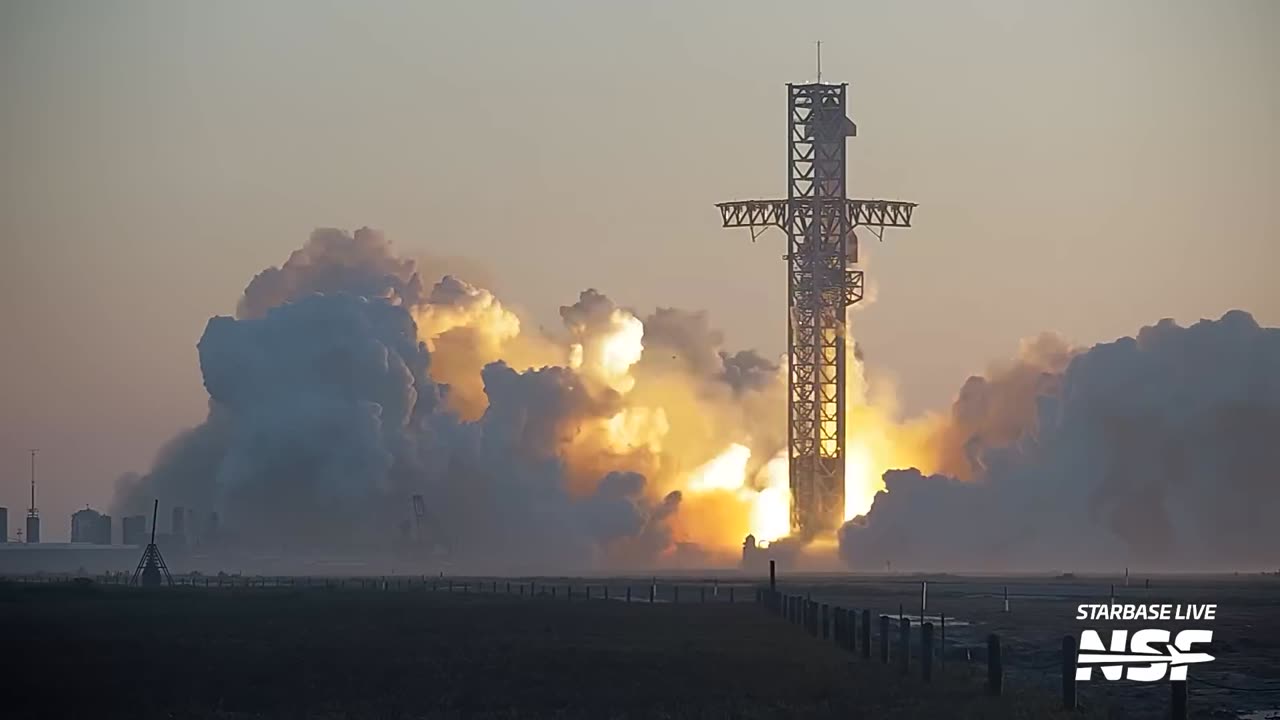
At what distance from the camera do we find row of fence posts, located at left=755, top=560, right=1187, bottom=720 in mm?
44344

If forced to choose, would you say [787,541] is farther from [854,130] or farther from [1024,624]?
[1024,624]

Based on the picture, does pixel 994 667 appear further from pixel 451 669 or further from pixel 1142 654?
pixel 451 669

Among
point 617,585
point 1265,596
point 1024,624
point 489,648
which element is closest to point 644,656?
point 489,648

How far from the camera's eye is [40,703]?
4903 cm

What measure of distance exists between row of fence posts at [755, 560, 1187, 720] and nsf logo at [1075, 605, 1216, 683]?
4.82 ft

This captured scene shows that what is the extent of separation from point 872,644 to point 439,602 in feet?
145

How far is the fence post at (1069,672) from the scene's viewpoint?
44250 millimetres

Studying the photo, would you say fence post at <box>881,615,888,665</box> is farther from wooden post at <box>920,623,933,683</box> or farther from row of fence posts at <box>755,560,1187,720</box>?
wooden post at <box>920,623,933,683</box>

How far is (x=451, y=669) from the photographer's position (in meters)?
58.8

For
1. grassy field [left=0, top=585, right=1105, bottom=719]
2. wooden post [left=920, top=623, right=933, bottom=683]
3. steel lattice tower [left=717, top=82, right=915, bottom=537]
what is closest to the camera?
grassy field [left=0, top=585, right=1105, bottom=719]

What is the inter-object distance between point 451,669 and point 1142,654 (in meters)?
18.1

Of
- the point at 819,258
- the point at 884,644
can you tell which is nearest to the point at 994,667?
the point at 884,644

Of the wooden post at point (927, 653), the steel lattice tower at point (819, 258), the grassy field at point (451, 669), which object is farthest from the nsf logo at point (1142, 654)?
the steel lattice tower at point (819, 258)

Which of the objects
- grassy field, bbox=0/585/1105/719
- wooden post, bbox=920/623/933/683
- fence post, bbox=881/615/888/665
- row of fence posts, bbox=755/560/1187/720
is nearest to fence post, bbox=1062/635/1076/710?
row of fence posts, bbox=755/560/1187/720
